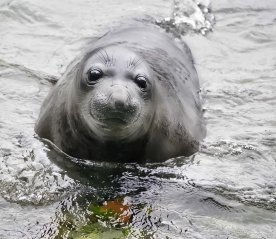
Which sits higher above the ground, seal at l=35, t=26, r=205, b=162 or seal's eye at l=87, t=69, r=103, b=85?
seal's eye at l=87, t=69, r=103, b=85

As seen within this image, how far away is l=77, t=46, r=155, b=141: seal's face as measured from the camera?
507 cm

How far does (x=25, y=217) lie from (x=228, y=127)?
111 inches

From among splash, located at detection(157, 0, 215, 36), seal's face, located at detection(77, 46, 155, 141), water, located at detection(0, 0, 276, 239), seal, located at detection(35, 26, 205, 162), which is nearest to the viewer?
water, located at detection(0, 0, 276, 239)

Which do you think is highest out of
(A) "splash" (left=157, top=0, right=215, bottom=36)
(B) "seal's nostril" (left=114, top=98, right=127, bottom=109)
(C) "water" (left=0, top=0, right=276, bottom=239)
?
(B) "seal's nostril" (left=114, top=98, right=127, bottom=109)

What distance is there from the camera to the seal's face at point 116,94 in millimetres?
5066

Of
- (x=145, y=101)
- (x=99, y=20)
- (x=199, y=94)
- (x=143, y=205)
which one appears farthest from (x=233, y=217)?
(x=99, y=20)

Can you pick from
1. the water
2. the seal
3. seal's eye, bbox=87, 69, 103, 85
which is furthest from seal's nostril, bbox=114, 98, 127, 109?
the water

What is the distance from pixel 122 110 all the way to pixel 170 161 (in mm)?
1130

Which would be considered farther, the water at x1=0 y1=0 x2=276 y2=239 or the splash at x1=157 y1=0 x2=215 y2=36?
the splash at x1=157 y1=0 x2=215 y2=36

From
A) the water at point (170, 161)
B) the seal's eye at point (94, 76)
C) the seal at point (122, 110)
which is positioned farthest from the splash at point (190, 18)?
the seal's eye at point (94, 76)

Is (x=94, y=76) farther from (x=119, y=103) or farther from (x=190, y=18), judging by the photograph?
(x=190, y=18)

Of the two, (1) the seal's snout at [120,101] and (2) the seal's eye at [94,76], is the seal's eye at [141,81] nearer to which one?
(2) the seal's eye at [94,76]

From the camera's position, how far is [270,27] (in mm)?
9703

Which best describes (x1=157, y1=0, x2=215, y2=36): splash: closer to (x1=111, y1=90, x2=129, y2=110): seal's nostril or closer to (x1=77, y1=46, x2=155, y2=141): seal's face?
(x1=77, y1=46, x2=155, y2=141): seal's face
